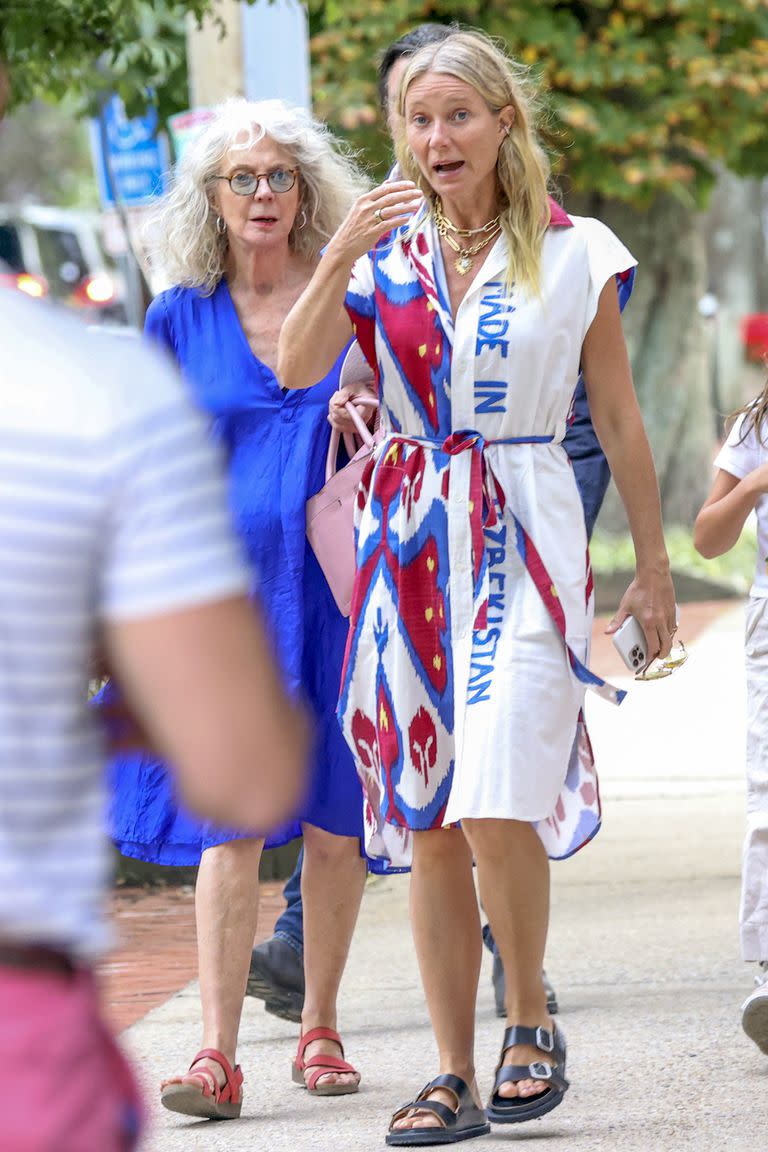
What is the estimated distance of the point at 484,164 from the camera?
4027 mm

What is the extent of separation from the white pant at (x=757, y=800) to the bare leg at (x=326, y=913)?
82cm

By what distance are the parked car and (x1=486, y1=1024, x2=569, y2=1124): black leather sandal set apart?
21611 millimetres

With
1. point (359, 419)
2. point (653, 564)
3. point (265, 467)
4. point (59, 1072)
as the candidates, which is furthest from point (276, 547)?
point (59, 1072)

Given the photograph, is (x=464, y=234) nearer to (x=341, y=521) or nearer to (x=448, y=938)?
(x=341, y=521)

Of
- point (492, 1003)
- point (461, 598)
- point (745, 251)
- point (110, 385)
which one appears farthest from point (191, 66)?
point (745, 251)

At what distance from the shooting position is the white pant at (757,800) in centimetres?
446

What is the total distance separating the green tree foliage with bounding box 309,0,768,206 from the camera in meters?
14.6

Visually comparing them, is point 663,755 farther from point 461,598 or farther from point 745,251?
point 745,251

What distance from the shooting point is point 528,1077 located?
12.8ft

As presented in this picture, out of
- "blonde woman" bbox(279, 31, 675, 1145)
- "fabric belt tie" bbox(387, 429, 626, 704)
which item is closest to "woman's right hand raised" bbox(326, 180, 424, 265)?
"blonde woman" bbox(279, 31, 675, 1145)

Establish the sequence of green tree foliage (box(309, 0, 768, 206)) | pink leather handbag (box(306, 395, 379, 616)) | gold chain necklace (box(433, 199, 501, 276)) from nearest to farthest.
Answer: gold chain necklace (box(433, 199, 501, 276))
pink leather handbag (box(306, 395, 379, 616))
green tree foliage (box(309, 0, 768, 206))

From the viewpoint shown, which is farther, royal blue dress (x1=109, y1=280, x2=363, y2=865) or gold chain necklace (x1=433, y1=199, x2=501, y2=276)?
royal blue dress (x1=109, y1=280, x2=363, y2=865)

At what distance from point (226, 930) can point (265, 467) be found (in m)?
0.96

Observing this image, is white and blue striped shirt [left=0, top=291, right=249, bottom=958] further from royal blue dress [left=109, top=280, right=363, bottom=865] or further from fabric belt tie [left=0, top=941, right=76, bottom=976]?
royal blue dress [left=109, top=280, right=363, bottom=865]
